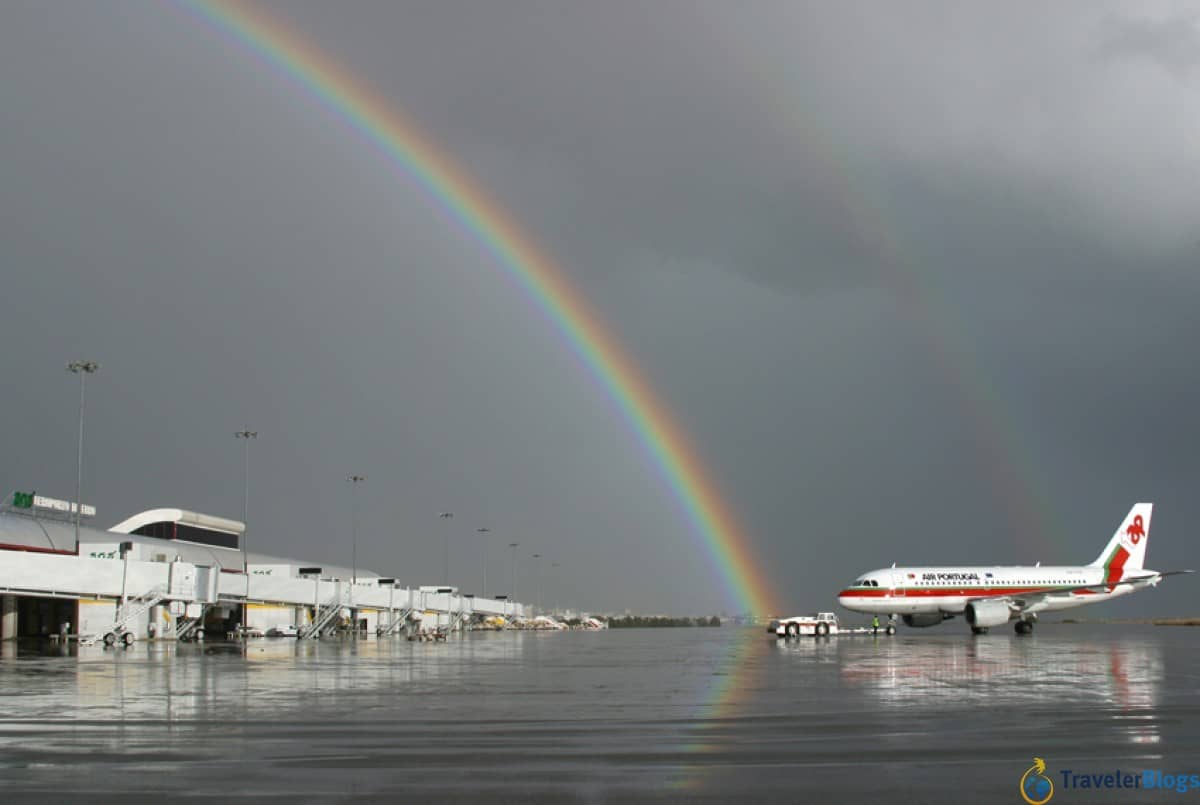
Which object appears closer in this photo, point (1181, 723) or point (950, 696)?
point (1181, 723)

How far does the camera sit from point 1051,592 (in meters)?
80.8

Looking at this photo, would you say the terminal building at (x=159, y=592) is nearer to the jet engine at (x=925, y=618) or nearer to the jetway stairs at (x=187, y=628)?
the jetway stairs at (x=187, y=628)

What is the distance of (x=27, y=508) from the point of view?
336ft

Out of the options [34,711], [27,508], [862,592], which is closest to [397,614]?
[27,508]

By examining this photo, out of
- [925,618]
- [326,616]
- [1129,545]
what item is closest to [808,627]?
[925,618]

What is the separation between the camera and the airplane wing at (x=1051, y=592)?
3081 inches

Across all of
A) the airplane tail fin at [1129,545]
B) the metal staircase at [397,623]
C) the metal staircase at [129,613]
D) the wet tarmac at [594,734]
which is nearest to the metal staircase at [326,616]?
the metal staircase at [397,623]

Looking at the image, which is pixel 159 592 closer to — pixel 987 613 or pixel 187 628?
pixel 187 628

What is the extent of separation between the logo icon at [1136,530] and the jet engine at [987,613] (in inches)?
791

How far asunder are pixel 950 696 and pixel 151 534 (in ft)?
432

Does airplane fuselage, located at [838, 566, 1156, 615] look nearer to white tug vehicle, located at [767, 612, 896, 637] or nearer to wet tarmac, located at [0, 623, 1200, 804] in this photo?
white tug vehicle, located at [767, 612, 896, 637]

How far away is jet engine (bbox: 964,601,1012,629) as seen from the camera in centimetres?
7556

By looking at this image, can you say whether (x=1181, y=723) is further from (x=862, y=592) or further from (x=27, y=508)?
(x=27, y=508)

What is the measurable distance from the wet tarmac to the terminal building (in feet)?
115
